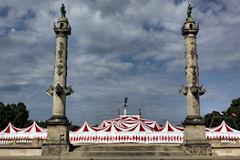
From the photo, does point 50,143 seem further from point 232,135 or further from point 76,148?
point 232,135

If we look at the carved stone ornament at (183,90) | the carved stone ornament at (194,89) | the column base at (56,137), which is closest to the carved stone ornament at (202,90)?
the carved stone ornament at (194,89)

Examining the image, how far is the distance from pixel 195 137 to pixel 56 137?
469 inches

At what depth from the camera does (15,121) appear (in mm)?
55281

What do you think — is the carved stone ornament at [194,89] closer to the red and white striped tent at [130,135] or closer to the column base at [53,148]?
the red and white striped tent at [130,135]

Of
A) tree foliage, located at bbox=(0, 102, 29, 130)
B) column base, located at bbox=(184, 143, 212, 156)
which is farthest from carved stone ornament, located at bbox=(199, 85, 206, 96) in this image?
tree foliage, located at bbox=(0, 102, 29, 130)

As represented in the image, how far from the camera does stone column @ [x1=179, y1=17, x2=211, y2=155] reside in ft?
67.2

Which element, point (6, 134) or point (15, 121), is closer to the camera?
point (6, 134)

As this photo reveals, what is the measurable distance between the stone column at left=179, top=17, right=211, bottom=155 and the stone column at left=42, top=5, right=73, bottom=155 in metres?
10.4

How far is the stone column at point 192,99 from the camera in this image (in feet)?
67.2

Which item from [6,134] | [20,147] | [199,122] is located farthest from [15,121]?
[199,122]

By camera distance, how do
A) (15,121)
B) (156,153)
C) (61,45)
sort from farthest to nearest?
(15,121) < (61,45) < (156,153)

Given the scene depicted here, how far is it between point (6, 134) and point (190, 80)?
898 inches

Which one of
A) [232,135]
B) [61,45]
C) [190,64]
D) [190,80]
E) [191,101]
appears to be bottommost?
[232,135]

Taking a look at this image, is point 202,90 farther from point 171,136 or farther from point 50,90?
point 50,90
